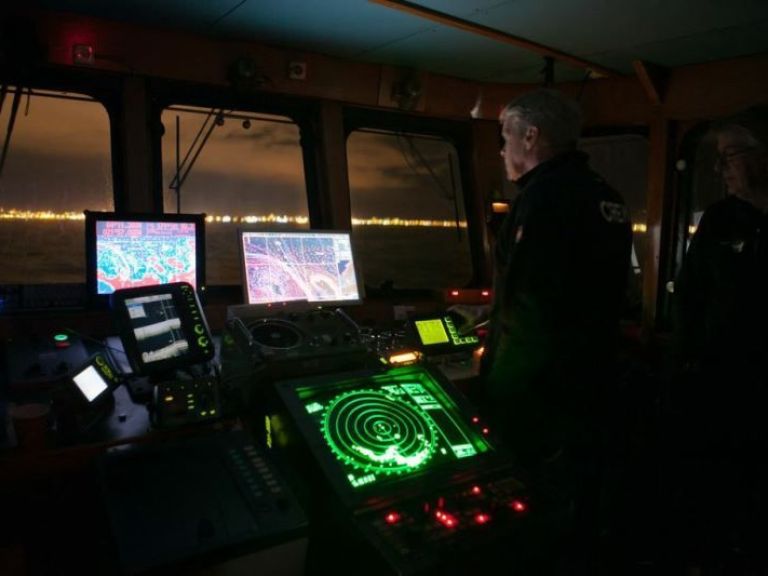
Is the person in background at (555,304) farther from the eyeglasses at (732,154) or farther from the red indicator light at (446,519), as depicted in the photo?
the eyeglasses at (732,154)

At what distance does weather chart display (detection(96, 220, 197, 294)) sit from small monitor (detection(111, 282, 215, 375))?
21.1 inches

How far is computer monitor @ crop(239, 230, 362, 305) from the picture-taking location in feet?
7.75

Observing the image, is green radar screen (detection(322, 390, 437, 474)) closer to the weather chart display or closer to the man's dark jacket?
the man's dark jacket

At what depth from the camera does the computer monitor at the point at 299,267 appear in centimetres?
236

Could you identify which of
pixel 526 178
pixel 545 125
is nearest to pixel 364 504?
pixel 526 178

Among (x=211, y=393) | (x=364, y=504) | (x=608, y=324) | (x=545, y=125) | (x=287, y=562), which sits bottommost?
(x=287, y=562)

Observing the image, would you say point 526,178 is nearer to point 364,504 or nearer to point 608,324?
point 608,324

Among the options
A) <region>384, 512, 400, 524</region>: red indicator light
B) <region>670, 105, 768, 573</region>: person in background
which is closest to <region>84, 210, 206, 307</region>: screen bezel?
<region>384, 512, 400, 524</region>: red indicator light

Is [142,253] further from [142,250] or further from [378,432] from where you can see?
[378,432]

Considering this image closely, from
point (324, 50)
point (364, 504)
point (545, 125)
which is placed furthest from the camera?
point (324, 50)

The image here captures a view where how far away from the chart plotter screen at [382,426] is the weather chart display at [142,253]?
1.11 meters

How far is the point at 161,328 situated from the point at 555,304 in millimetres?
1082

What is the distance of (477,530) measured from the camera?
1.21 meters

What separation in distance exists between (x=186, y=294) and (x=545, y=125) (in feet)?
3.87
